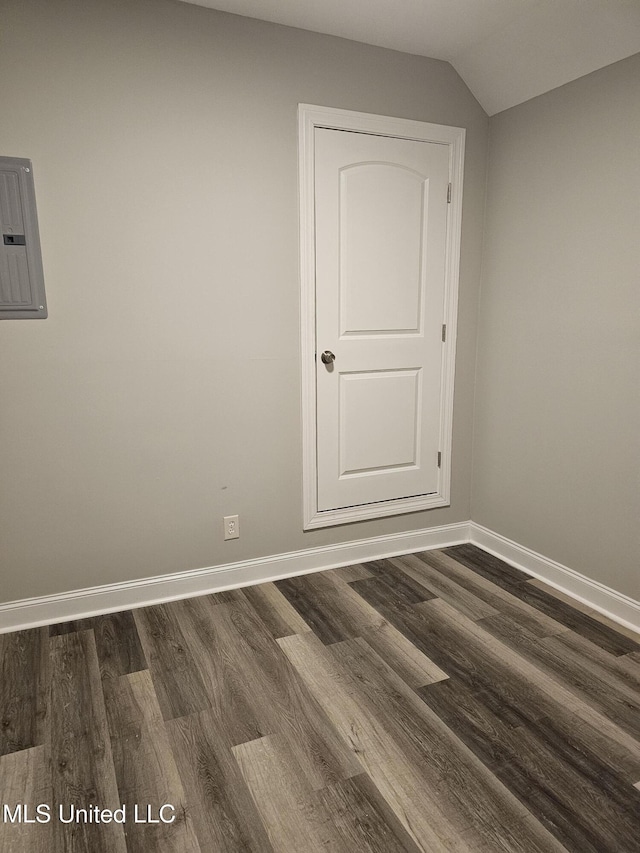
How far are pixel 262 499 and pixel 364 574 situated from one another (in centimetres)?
64

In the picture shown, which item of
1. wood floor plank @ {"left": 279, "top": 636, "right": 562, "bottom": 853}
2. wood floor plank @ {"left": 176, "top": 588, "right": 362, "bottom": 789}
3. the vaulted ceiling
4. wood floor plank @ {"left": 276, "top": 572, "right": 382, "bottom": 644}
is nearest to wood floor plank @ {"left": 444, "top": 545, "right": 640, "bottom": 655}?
wood floor plank @ {"left": 276, "top": 572, "right": 382, "bottom": 644}

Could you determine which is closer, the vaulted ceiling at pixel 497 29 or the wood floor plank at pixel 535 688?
the wood floor plank at pixel 535 688

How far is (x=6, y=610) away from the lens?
2.35 m

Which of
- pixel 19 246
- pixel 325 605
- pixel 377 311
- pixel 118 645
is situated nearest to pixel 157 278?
pixel 19 246

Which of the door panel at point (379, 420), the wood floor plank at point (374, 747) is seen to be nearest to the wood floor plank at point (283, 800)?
the wood floor plank at point (374, 747)

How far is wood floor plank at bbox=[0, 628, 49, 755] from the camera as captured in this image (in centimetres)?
177

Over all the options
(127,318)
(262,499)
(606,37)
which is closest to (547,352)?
(606,37)

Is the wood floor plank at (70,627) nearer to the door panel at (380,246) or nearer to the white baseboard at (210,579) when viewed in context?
Result: the white baseboard at (210,579)

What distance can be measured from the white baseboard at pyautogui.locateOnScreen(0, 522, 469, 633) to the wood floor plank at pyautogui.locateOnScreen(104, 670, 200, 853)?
0.53 m

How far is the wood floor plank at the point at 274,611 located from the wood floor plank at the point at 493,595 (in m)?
0.72

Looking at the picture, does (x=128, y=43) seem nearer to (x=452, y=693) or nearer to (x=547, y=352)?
(x=547, y=352)

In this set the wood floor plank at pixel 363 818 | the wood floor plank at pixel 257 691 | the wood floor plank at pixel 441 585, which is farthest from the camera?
the wood floor plank at pixel 441 585

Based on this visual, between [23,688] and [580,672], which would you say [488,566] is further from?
[23,688]

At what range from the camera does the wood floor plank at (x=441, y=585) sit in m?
2.51
